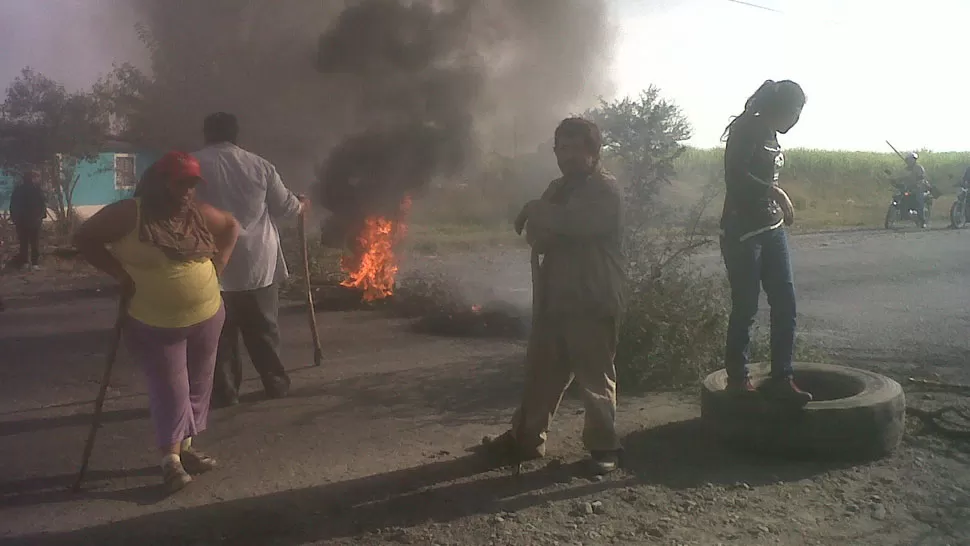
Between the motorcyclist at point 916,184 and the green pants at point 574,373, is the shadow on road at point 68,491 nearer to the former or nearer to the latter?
the green pants at point 574,373

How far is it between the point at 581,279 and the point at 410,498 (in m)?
1.42

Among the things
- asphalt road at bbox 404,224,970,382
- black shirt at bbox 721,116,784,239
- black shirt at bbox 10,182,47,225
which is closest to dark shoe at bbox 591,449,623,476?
black shirt at bbox 721,116,784,239

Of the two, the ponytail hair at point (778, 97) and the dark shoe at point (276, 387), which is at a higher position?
the ponytail hair at point (778, 97)

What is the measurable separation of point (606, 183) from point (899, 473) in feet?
7.29

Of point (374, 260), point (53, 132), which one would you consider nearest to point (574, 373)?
point (374, 260)

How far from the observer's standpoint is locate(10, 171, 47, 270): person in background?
14367 millimetres

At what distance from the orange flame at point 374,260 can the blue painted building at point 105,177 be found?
976 cm

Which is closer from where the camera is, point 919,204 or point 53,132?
point 53,132

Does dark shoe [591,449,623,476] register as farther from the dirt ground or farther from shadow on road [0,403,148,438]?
shadow on road [0,403,148,438]

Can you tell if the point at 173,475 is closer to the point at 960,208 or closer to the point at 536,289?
the point at 536,289

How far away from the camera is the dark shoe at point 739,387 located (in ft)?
14.4

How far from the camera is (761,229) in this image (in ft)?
14.2

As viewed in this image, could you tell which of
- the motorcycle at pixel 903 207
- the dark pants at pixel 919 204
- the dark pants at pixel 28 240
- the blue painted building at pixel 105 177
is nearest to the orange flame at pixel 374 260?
the dark pants at pixel 28 240

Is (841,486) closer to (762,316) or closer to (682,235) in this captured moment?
(682,235)
